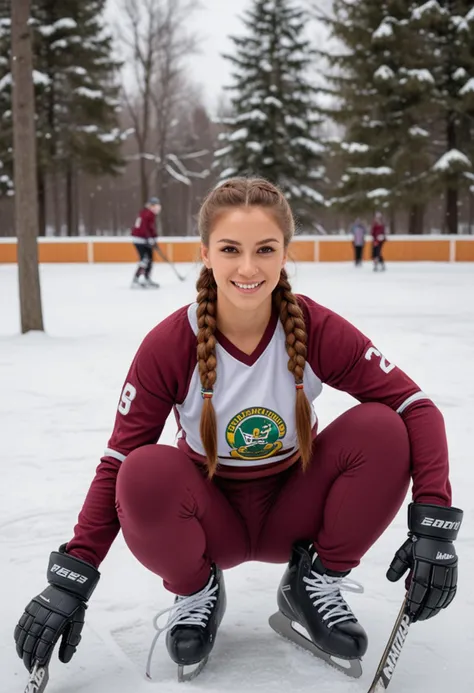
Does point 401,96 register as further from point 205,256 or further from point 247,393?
point 247,393

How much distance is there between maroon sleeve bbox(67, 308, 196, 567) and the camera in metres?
1.85

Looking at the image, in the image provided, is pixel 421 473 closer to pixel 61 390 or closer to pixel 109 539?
pixel 109 539

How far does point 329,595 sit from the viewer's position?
1948 mm

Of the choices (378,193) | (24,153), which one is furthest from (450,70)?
(24,153)

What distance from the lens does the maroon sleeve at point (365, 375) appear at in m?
1.88

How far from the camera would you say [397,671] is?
1.86 meters

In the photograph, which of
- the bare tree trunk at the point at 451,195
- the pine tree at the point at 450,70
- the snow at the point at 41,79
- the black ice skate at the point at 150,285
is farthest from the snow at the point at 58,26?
the black ice skate at the point at 150,285

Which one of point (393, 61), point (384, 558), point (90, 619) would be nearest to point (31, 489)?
point (90, 619)

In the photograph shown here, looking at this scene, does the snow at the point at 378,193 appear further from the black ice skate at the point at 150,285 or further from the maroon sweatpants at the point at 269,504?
the maroon sweatpants at the point at 269,504

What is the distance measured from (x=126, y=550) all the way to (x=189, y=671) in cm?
87

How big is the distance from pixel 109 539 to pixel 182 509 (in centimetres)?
19

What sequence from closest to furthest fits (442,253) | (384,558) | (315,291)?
(384,558) < (315,291) < (442,253)

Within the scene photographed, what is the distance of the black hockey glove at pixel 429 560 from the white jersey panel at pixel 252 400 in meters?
0.40

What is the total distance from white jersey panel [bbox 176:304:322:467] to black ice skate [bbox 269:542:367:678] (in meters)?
0.30
